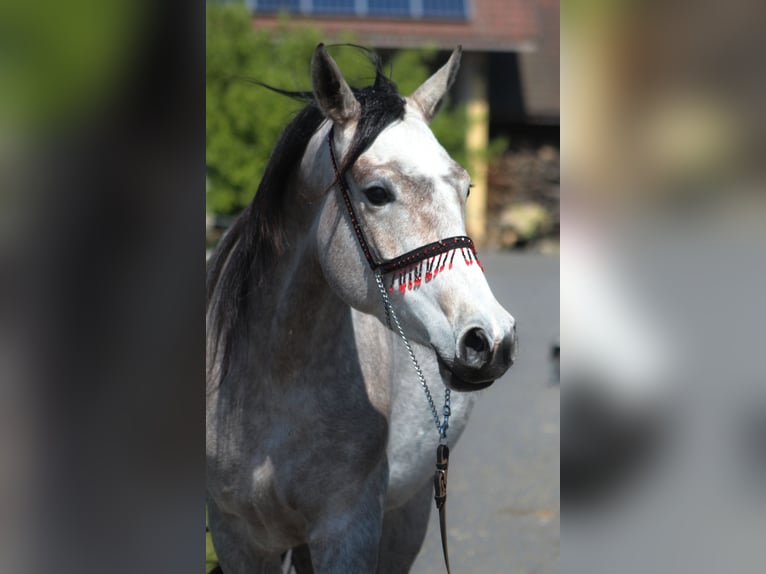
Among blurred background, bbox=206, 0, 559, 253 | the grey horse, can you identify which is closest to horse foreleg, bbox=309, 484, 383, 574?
the grey horse

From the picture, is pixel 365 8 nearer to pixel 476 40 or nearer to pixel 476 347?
pixel 476 40

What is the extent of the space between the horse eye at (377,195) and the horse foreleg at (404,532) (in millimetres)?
1380

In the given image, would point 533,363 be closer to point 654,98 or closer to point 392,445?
point 392,445

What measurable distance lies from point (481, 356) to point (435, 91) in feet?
2.65

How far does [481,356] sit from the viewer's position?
5.58ft

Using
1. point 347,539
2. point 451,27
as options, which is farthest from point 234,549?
point 451,27

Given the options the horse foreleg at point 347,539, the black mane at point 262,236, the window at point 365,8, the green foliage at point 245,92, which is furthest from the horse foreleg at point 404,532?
the window at point 365,8

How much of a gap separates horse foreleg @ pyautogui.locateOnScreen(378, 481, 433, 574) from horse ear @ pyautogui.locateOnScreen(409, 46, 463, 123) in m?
1.32

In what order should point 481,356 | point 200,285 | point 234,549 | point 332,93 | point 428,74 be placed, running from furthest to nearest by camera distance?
point 428,74 < point 234,549 < point 332,93 < point 481,356 < point 200,285

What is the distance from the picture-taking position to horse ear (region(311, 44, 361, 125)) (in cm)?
191

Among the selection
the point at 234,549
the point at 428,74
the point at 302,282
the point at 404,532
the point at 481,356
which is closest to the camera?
the point at 481,356

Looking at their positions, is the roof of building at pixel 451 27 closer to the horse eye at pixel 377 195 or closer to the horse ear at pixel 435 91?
the horse ear at pixel 435 91

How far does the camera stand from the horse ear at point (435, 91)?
2.21 meters

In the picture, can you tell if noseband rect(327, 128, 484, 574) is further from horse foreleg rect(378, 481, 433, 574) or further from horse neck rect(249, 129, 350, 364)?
horse foreleg rect(378, 481, 433, 574)
